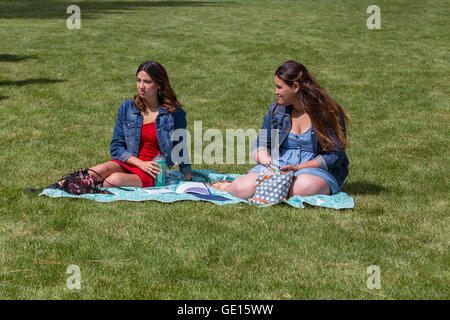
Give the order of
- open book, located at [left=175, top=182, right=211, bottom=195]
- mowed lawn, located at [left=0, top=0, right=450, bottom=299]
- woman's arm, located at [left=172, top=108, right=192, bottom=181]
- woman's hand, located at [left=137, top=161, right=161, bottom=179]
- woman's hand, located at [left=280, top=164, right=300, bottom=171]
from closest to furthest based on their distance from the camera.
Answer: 1. mowed lawn, located at [left=0, top=0, right=450, bottom=299]
2. woman's hand, located at [left=280, top=164, right=300, bottom=171]
3. open book, located at [left=175, top=182, right=211, bottom=195]
4. woman's hand, located at [left=137, top=161, right=161, bottom=179]
5. woman's arm, located at [left=172, top=108, right=192, bottom=181]

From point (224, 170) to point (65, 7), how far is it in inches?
1073

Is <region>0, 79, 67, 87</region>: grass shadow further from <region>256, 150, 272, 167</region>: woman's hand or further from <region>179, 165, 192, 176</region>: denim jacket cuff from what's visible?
<region>256, 150, 272, 167</region>: woman's hand

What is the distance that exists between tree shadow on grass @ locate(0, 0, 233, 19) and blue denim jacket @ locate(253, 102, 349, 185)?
23.3m

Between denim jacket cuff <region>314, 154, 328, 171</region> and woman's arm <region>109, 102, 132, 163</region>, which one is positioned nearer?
denim jacket cuff <region>314, 154, 328, 171</region>

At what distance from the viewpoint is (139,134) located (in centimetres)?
787

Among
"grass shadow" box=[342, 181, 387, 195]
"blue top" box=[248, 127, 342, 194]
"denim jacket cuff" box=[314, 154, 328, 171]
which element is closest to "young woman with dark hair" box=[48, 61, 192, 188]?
"blue top" box=[248, 127, 342, 194]

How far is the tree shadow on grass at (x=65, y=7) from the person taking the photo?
1169 inches

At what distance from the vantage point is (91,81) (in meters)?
16.1

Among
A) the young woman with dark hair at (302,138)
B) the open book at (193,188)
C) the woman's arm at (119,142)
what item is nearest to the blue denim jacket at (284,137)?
the young woman with dark hair at (302,138)

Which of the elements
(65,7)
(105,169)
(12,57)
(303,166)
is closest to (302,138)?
(303,166)

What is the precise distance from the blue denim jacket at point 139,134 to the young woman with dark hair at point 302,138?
0.87 meters

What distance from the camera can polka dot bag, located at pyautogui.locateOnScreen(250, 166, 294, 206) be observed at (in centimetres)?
708
